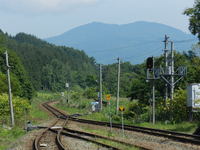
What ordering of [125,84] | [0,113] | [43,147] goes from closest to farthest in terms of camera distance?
[43,147]
[0,113]
[125,84]

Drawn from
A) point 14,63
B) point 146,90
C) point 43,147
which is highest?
point 14,63

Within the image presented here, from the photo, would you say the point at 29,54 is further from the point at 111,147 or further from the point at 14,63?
the point at 111,147

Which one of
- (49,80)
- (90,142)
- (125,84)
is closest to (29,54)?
(49,80)

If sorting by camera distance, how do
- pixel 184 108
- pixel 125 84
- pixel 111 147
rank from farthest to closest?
pixel 125 84 < pixel 184 108 < pixel 111 147

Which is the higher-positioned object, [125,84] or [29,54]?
[29,54]

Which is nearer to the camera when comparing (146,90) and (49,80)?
(146,90)

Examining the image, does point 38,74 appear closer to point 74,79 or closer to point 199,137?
point 74,79

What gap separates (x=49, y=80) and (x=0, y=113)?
438 feet

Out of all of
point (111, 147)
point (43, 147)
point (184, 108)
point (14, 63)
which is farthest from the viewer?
point (14, 63)

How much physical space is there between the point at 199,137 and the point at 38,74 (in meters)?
159

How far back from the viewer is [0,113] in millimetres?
46188

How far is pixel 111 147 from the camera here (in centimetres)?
1570

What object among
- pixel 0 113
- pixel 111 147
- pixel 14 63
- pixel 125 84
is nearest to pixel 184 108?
pixel 111 147

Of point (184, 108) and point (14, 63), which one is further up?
point (14, 63)
